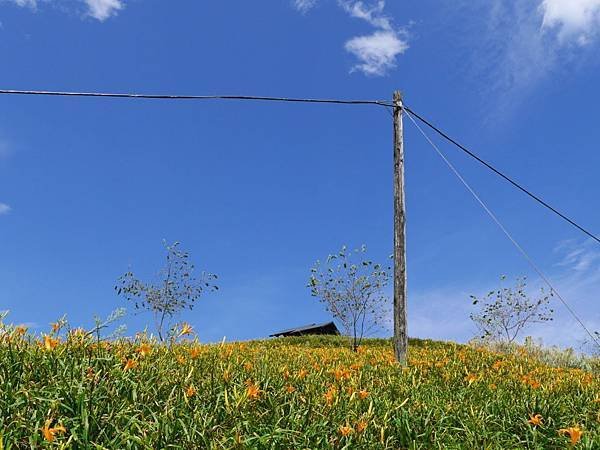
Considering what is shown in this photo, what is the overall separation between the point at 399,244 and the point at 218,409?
779 centimetres

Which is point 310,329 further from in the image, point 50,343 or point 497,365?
point 50,343

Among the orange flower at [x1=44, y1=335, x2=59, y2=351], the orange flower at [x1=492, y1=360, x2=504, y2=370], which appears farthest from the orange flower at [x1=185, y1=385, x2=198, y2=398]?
the orange flower at [x1=492, y1=360, x2=504, y2=370]

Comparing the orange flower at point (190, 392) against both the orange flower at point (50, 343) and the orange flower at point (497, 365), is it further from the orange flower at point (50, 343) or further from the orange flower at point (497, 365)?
the orange flower at point (497, 365)

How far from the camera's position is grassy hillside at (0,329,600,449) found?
386 cm

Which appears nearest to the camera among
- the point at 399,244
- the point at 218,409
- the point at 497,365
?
the point at 218,409

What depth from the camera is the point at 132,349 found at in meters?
6.09

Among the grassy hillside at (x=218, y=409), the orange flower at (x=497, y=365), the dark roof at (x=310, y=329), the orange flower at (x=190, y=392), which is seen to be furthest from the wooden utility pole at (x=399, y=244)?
the dark roof at (x=310, y=329)

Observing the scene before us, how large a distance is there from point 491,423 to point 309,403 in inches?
75.9

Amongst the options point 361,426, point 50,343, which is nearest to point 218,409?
point 361,426

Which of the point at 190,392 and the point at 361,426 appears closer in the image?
the point at 361,426

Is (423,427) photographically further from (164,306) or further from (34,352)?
(164,306)

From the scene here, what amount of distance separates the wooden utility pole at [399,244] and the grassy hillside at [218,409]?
4.31 metres

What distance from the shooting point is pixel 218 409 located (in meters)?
4.48

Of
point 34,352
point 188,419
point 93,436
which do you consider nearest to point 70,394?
point 93,436
